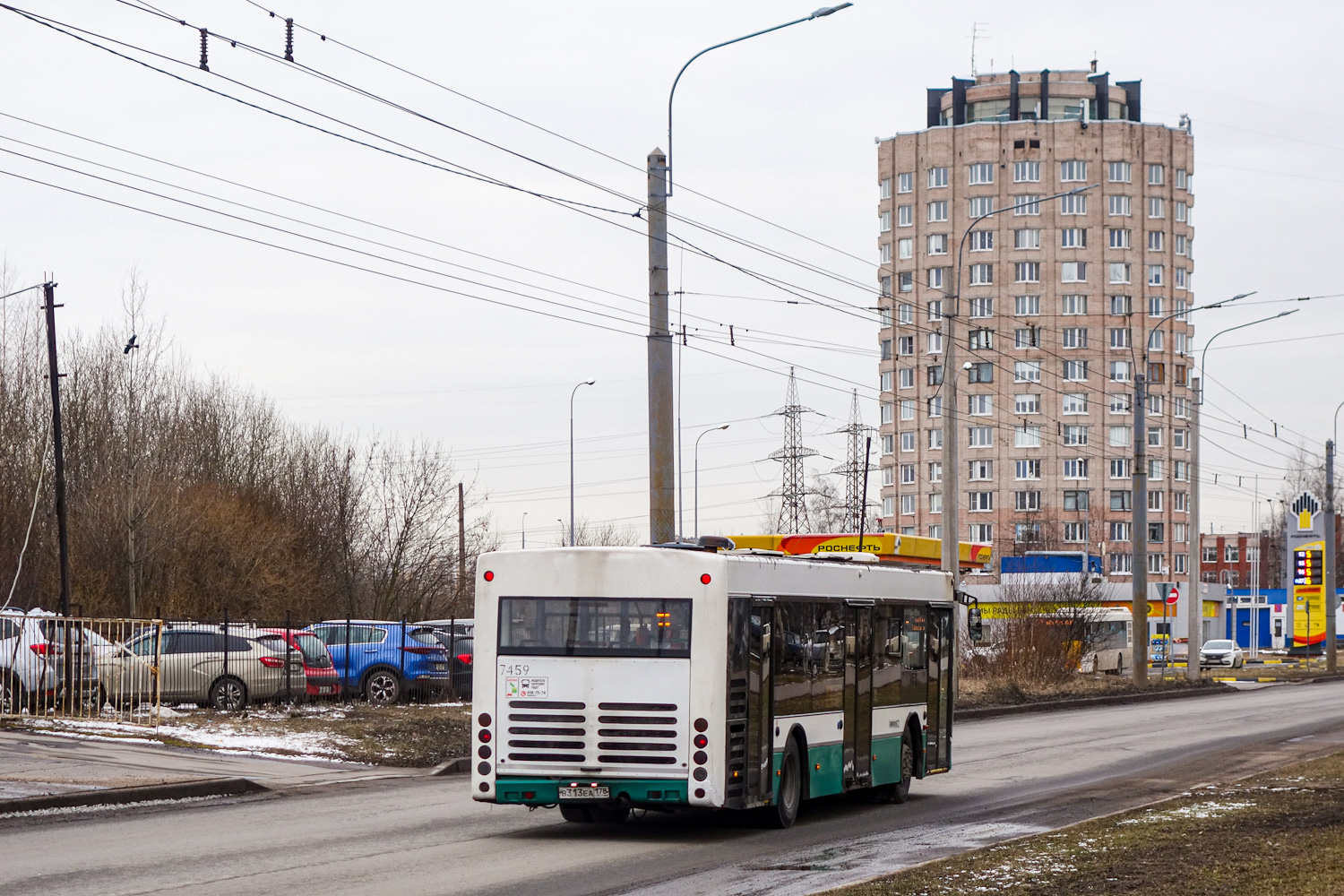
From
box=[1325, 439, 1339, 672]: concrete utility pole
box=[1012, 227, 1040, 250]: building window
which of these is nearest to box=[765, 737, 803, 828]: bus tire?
box=[1325, 439, 1339, 672]: concrete utility pole

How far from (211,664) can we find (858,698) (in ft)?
47.6

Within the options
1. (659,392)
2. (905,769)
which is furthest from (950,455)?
(905,769)

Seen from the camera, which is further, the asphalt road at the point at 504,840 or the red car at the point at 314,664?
the red car at the point at 314,664

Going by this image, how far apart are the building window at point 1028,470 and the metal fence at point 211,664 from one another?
98.1m

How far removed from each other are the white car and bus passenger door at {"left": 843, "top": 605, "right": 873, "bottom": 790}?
204ft

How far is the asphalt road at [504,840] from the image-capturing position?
11.7 meters

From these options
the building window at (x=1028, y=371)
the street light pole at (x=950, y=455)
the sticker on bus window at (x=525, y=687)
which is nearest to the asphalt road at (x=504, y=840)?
the sticker on bus window at (x=525, y=687)

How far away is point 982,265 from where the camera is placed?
127125 millimetres

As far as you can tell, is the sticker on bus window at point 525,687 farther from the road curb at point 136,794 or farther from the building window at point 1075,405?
the building window at point 1075,405

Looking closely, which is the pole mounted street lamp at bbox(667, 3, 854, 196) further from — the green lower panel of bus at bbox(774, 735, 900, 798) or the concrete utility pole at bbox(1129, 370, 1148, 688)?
the concrete utility pole at bbox(1129, 370, 1148, 688)

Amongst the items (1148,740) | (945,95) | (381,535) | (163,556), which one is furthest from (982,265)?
(1148,740)

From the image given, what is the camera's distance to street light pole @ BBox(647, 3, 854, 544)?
69.4ft

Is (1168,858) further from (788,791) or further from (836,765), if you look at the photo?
(836,765)

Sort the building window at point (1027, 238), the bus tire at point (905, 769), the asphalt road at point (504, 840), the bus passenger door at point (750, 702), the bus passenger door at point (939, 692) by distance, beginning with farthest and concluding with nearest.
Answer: the building window at point (1027, 238)
the bus passenger door at point (939, 692)
the bus tire at point (905, 769)
the bus passenger door at point (750, 702)
the asphalt road at point (504, 840)
